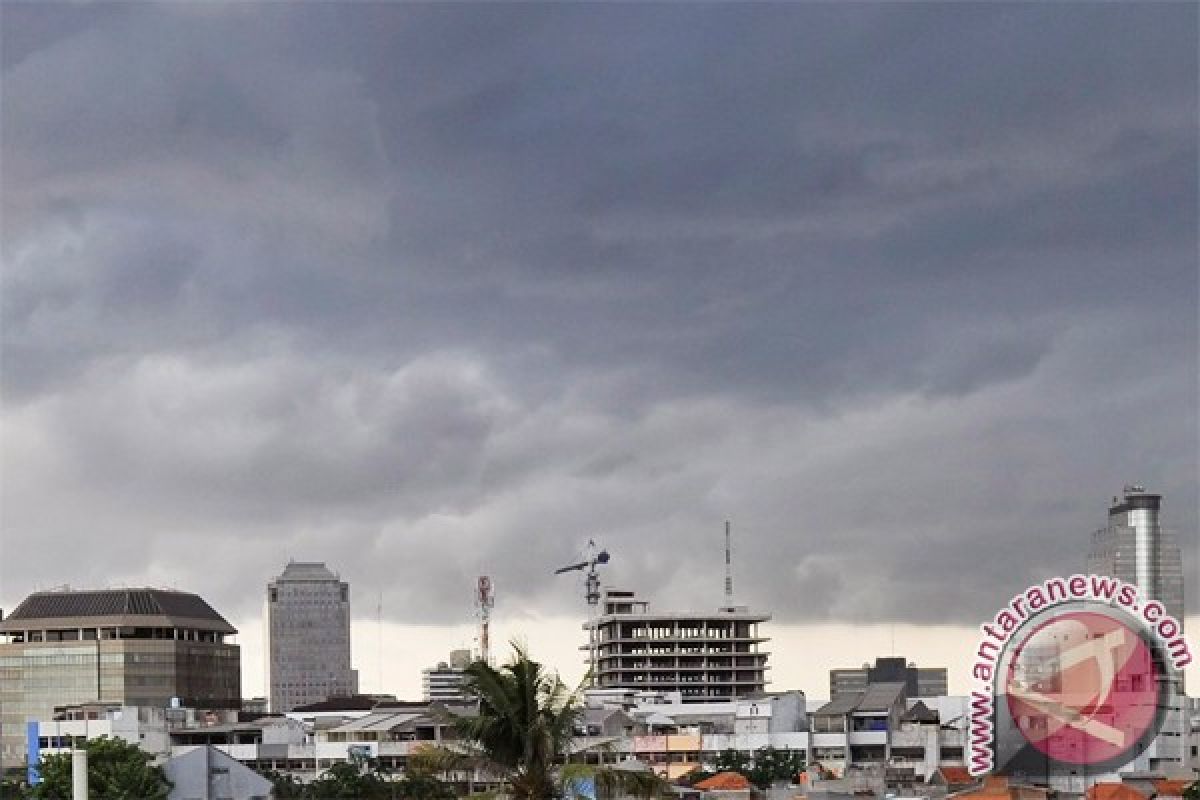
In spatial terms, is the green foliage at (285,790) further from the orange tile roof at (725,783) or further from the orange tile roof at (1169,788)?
the orange tile roof at (1169,788)

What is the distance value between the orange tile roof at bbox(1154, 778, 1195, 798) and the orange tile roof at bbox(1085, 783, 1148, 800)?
25.0 feet

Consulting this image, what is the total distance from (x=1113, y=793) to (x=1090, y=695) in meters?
36.8

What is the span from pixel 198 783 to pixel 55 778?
1631 centimetres

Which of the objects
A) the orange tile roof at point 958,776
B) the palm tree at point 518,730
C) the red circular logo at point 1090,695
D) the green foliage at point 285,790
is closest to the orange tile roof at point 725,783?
the orange tile roof at point 958,776

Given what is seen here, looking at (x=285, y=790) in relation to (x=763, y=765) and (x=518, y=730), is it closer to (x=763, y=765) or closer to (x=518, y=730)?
(x=763, y=765)

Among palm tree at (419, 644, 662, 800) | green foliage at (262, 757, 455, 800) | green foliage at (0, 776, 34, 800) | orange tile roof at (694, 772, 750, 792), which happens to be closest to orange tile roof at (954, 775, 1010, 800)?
green foliage at (262, 757, 455, 800)

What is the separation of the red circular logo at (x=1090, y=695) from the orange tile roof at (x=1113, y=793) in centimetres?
1241

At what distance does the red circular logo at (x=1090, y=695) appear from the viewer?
131m

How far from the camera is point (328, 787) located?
13162 cm

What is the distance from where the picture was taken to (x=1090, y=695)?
471 feet

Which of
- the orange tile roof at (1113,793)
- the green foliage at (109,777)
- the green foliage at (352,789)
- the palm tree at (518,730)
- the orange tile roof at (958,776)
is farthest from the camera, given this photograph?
the orange tile roof at (958,776)

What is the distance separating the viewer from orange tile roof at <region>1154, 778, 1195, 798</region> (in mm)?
121094

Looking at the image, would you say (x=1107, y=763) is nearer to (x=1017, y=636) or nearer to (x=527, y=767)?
(x=1017, y=636)

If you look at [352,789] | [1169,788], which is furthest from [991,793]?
[352,789]
